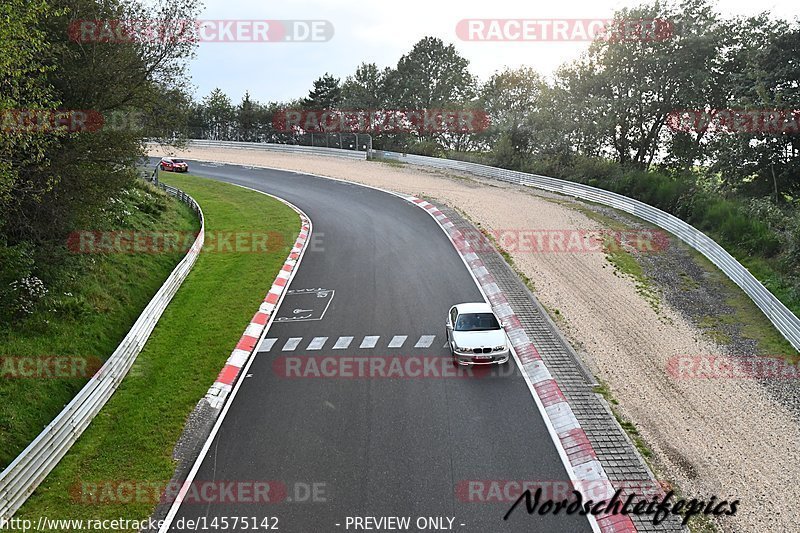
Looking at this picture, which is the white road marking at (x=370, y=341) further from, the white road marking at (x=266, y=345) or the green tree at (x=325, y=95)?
the green tree at (x=325, y=95)

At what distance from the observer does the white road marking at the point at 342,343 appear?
16672 mm

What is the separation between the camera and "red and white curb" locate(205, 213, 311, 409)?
47.4 feet

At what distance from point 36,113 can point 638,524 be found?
54.0 feet

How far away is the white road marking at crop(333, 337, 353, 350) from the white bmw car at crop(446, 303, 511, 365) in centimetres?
312

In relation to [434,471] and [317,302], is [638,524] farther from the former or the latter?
[317,302]

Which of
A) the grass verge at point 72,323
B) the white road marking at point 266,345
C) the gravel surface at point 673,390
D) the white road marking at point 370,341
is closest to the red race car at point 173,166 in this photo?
the grass verge at point 72,323

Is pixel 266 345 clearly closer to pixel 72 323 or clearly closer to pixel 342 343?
pixel 342 343

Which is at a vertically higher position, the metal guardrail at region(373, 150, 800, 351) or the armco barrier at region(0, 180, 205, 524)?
the metal guardrail at region(373, 150, 800, 351)

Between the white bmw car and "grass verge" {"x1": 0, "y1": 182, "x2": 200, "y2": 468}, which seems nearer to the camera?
"grass verge" {"x1": 0, "y1": 182, "x2": 200, "y2": 468}

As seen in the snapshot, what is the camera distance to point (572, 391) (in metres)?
14.5

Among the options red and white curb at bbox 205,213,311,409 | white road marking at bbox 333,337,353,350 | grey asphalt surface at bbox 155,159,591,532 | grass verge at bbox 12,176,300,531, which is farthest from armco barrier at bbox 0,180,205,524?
white road marking at bbox 333,337,353,350

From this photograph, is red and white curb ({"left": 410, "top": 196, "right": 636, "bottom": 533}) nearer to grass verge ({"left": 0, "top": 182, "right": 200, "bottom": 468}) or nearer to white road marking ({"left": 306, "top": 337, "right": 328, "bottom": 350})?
white road marking ({"left": 306, "top": 337, "right": 328, "bottom": 350})

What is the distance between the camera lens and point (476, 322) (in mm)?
16000

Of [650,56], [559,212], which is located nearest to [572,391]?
[559,212]
